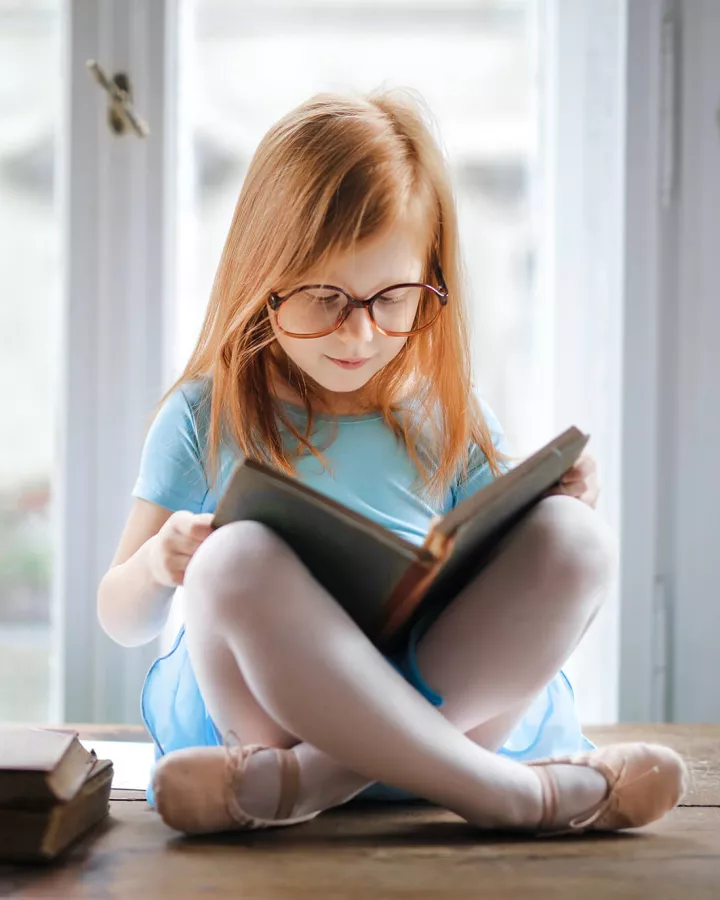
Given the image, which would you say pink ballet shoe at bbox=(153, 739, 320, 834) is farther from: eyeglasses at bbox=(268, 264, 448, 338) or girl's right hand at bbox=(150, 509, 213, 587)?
eyeglasses at bbox=(268, 264, 448, 338)

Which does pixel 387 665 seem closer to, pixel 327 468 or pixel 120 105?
pixel 327 468

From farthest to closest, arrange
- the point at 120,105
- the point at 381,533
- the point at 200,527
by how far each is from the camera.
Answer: the point at 120,105, the point at 200,527, the point at 381,533

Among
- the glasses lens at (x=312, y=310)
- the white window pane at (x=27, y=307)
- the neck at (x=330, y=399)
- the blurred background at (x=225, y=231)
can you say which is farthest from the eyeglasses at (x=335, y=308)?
the white window pane at (x=27, y=307)

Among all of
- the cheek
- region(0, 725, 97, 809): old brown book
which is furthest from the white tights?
the cheek

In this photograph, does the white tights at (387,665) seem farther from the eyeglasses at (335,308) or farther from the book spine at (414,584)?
the eyeglasses at (335,308)

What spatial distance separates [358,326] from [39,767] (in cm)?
45

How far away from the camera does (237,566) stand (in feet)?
2.51

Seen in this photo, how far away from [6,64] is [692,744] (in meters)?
1.39

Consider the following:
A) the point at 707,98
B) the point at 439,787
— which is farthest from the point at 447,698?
the point at 707,98

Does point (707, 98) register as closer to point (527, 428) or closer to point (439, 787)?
point (527, 428)

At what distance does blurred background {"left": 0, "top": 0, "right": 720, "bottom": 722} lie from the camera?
4.98 ft

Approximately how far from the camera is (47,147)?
1576 millimetres

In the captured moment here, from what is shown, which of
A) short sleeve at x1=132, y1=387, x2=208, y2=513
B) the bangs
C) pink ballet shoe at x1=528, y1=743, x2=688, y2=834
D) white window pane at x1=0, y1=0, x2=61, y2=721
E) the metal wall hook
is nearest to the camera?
pink ballet shoe at x1=528, y1=743, x2=688, y2=834

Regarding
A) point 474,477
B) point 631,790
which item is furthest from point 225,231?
point 631,790
